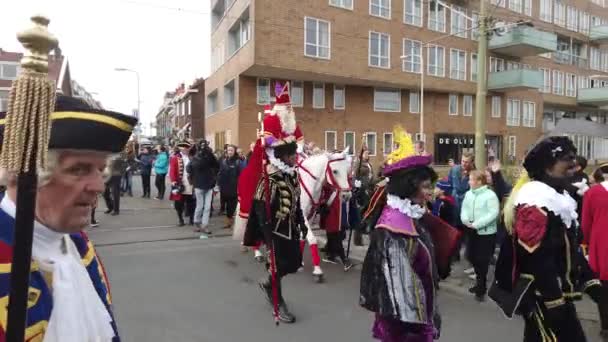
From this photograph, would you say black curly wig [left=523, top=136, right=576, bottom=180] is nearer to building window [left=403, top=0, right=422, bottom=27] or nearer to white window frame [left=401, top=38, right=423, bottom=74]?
white window frame [left=401, top=38, right=423, bottom=74]

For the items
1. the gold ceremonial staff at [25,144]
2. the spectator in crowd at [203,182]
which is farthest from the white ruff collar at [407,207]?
the spectator in crowd at [203,182]

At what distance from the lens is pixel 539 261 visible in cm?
325

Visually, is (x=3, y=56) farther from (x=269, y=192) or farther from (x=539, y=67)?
(x=269, y=192)

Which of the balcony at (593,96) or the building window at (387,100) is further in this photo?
the balcony at (593,96)

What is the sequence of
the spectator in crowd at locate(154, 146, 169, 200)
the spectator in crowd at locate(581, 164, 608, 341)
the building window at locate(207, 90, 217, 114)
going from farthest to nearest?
1. the building window at locate(207, 90, 217, 114)
2. the spectator in crowd at locate(154, 146, 169, 200)
3. the spectator in crowd at locate(581, 164, 608, 341)

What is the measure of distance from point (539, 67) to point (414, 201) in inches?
1578

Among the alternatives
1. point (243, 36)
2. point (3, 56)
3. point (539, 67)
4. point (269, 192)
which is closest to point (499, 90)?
point (539, 67)

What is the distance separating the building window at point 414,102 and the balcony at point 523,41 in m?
6.81

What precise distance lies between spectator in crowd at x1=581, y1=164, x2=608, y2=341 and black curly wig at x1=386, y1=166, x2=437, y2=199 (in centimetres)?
235

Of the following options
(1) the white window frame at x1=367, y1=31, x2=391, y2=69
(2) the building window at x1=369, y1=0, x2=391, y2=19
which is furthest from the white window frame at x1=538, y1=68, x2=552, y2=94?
(1) the white window frame at x1=367, y1=31, x2=391, y2=69

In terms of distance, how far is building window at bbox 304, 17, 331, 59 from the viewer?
943 inches

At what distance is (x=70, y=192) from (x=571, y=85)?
4781 cm

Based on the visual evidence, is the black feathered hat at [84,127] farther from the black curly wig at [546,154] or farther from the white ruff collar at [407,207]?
the black curly wig at [546,154]

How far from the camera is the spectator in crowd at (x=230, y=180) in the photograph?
1123cm
